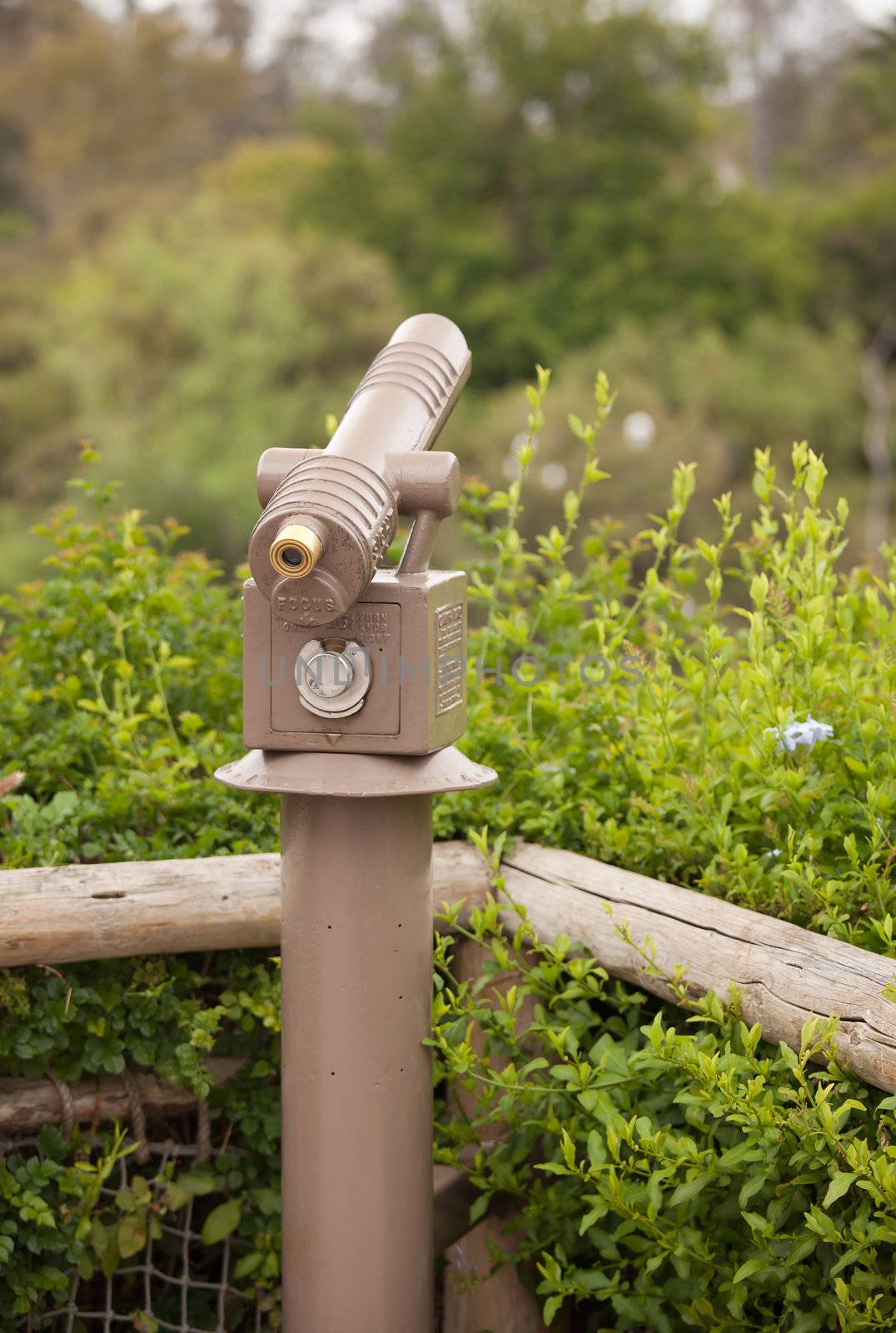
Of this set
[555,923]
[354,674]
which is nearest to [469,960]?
[555,923]

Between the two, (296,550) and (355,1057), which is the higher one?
(296,550)

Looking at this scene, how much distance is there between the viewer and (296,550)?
1.45 m

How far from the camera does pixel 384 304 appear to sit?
78.1 ft

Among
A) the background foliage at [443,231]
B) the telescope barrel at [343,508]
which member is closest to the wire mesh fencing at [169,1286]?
the telescope barrel at [343,508]

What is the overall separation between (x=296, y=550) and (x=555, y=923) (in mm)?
799

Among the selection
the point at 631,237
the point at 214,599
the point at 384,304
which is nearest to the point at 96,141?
the point at 384,304

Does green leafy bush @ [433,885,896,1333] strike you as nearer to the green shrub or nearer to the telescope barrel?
the green shrub

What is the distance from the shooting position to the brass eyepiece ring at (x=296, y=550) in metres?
1.43

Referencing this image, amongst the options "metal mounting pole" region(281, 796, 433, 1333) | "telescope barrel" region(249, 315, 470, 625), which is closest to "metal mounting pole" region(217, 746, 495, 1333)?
"metal mounting pole" region(281, 796, 433, 1333)

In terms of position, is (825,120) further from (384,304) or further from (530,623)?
(530,623)

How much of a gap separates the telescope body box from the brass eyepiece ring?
0.09 meters

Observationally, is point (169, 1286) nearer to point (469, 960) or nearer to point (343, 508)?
point (469, 960)

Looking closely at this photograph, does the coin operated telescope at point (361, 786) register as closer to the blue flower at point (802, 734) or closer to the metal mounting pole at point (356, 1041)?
the metal mounting pole at point (356, 1041)

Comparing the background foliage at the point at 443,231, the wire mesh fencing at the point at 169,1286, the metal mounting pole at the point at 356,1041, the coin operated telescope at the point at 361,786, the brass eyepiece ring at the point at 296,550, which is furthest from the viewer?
the background foliage at the point at 443,231
